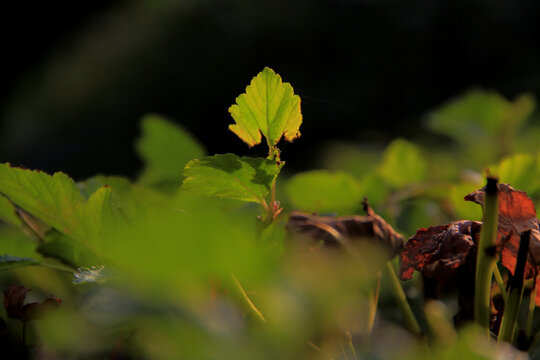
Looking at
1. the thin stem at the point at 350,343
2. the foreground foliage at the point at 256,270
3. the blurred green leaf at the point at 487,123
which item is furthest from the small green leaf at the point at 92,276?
the blurred green leaf at the point at 487,123

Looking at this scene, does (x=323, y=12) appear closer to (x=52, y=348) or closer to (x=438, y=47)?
(x=438, y=47)

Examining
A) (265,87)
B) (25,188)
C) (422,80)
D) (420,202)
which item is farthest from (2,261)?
(422,80)

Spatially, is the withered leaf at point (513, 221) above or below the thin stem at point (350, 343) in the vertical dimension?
above

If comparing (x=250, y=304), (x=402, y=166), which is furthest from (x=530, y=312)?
(x=402, y=166)

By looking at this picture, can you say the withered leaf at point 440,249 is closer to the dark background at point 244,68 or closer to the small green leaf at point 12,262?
the small green leaf at point 12,262

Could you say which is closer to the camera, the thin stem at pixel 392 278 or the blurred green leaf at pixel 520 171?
the thin stem at pixel 392 278
